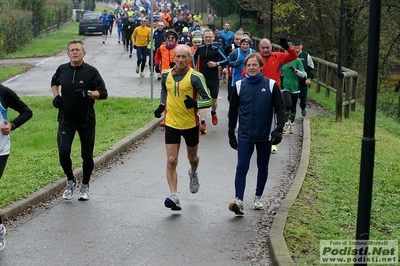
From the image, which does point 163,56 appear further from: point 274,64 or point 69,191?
point 69,191

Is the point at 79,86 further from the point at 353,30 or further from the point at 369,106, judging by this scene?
the point at 353,30

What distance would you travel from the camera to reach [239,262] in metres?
6.96

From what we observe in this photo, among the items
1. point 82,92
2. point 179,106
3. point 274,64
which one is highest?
point 274,64

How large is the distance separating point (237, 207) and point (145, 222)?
3.48 feet

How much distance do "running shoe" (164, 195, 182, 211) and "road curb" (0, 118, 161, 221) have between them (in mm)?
1682

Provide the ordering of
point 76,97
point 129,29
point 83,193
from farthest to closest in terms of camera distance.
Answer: point 129,29 → point 83,193 → point 76,97

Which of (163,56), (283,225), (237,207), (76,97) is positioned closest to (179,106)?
(76,97)

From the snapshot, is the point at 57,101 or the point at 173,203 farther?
the point at 57,101

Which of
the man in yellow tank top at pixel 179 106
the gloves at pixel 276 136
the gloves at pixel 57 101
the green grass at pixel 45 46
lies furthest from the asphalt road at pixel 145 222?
the green grass at pixel 45 46

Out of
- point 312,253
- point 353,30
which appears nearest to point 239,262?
point 312,253

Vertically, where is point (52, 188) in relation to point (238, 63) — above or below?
below

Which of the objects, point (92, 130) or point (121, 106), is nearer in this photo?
point (92, 130)

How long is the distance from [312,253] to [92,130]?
3.42 m

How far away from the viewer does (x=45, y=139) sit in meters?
14.0
